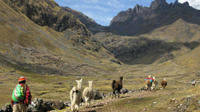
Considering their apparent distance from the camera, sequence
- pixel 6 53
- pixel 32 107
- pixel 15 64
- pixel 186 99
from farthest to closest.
Answer: pixel 6 53
pixel 15 64
pixel 32 107
pixel 186 99

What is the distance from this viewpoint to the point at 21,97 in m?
14.0

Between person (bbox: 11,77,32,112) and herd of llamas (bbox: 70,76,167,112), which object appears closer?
person (bbox: 11,77,32,112)

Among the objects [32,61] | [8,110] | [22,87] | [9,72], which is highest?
[32,61]

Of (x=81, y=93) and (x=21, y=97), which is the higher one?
(x=21, y=97)

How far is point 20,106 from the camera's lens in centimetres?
1414

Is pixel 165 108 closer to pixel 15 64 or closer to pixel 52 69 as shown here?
pixel 15 64

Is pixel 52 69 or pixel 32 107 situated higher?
pixel 52 69

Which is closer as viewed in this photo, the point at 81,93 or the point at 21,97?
the point at 21,97

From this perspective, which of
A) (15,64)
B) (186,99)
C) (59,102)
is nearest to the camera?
(186,99)

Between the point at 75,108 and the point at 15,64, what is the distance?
16652cm

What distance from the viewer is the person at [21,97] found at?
1391 cm

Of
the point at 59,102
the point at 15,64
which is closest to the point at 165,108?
the point at 59,102

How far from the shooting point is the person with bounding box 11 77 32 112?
45.6ft

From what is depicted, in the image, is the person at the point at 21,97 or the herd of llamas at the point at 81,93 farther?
the herd of llamas at the point at 81,93
